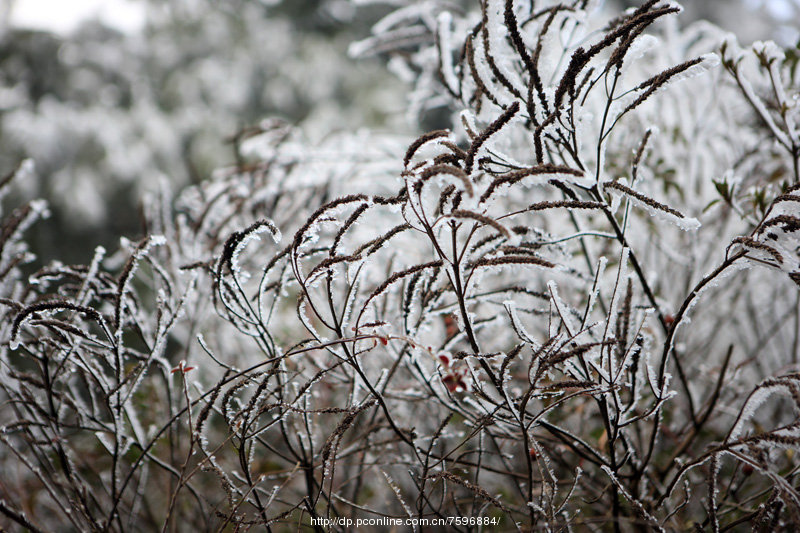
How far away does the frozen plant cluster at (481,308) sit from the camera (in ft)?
2.53

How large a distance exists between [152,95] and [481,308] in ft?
A: 13.7

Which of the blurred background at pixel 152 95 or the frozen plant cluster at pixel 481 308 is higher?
the blurred background at pixel 152 95

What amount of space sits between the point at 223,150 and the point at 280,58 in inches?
54.2

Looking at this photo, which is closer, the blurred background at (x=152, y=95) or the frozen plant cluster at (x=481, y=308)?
the frozen plant cluster at (x=481, y=308)

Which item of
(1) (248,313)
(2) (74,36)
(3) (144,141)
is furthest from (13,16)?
(1) (248,313)

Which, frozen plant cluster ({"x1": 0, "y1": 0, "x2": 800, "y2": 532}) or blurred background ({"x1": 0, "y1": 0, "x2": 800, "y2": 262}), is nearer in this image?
frozen plant cluster ({"x1": 0, "y1": 0, "x2": 800, "y2": 532})

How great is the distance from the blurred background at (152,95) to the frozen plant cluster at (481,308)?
6.85 feet

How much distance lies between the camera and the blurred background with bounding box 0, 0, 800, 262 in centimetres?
358

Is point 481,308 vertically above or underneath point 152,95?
underneath

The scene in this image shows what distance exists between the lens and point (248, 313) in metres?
0.93

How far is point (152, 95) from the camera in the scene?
4609 millimetres

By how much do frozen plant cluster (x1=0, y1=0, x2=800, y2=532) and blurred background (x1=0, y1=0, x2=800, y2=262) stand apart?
6.85ft

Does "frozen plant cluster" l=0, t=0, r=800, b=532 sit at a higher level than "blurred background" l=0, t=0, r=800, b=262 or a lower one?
lower

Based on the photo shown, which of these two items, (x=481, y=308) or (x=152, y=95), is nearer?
(x=481, y=308)
